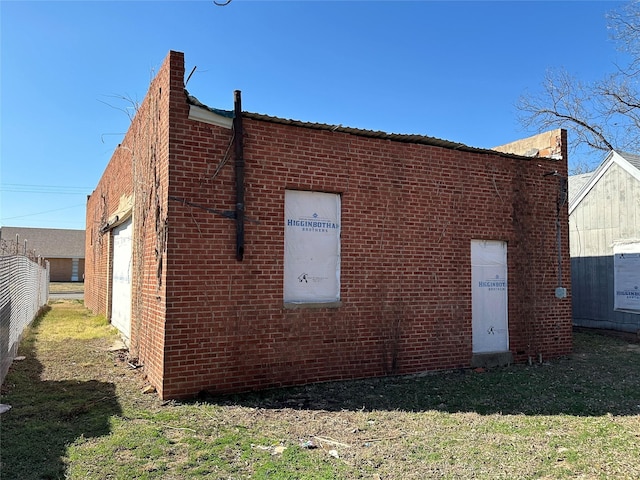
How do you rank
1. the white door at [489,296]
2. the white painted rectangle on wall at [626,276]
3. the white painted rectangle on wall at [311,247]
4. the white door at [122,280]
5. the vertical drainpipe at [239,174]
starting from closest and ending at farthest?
1. the vertical drainpipe at [239,174]
2. the white painted rectangle on wall at [311,247]
3. the white door at [489,296]
4. the white door at [122,280]
5. the white painted rectangle on wall at [626,276]

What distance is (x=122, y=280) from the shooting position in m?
11.6

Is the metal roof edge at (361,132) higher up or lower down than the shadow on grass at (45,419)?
higher up

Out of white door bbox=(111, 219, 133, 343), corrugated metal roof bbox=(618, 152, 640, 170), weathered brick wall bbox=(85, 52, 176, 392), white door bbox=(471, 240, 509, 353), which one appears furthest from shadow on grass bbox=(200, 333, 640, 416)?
corrugated metal roof bbox=(618, 152, 640, 170)

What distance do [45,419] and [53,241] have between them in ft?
192

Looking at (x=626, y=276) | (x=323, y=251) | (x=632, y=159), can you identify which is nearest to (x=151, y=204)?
(x=323, y=251)

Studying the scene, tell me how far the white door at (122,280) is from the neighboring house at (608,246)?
42.4 feet

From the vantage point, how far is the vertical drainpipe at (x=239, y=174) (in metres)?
6.89

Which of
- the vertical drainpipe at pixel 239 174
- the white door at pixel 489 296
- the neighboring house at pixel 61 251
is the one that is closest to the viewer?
the vertical drainpipe at pixel 239 174

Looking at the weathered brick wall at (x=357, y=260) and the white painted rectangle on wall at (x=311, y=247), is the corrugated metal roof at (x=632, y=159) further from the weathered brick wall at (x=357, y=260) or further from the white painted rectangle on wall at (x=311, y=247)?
the white painted rectangle on wall at (x=311, y=247)

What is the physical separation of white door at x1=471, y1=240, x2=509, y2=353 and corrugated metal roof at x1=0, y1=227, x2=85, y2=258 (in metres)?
54.3

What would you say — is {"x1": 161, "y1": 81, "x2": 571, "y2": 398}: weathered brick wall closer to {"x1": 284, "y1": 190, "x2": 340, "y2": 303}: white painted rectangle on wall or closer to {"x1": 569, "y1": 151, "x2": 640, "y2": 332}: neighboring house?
{"x1": 284, "y1": 190, "x2": 340, "y2": 303}: white painted rectangle on wall

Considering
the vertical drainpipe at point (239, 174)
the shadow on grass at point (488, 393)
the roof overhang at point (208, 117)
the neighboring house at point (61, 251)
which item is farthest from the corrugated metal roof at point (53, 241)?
the shadow on grass at point (488, 393)

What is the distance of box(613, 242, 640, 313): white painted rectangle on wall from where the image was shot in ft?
42.2

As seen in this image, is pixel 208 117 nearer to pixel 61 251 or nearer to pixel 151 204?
pixel 151 204
